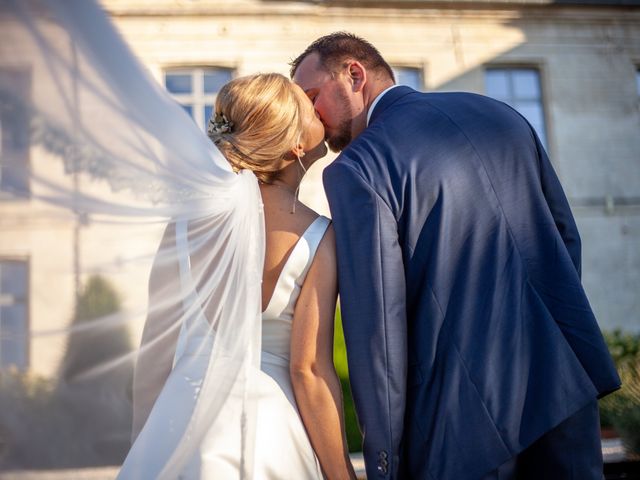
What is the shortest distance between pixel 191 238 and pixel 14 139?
2.06ft

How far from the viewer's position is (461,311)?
2.21m

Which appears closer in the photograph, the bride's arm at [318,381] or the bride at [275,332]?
the bride at [275,332]

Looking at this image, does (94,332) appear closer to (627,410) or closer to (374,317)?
(374,317)

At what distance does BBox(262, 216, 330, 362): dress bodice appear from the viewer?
87.4 inches

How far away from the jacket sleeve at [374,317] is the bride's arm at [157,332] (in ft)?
1.70

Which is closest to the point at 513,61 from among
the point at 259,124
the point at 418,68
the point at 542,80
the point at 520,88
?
the point at 520,88

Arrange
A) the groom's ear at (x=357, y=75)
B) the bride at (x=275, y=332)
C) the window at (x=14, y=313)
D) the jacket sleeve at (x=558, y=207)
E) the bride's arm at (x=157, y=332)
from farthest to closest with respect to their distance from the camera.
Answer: the groom's ear at (x=357, y=75), the jacket sleeve at (x=558, y=207), the bride at (x=275, y=332), the bride's arm at (x=157, y=332), the window at (x=14, y=313)

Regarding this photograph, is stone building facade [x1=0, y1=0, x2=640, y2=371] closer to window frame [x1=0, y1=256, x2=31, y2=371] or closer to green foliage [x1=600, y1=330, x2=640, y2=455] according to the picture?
green foliage [x1=600, y1=330, x2=640, y2=455]

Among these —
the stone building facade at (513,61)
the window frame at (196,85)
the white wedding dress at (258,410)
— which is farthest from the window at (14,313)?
the window frame at (196,85)

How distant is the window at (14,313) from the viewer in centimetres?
141

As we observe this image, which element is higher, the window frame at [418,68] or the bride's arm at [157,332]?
the window frame at [418,68]

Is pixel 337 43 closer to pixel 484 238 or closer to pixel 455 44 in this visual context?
pixel 484 238

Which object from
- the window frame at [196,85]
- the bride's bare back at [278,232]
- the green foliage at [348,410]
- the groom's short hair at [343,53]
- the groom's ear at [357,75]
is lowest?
the green foliage at [348,410]

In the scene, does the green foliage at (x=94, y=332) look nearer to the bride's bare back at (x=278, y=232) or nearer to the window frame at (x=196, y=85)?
the bride's bare back at (x=278, y=232)
